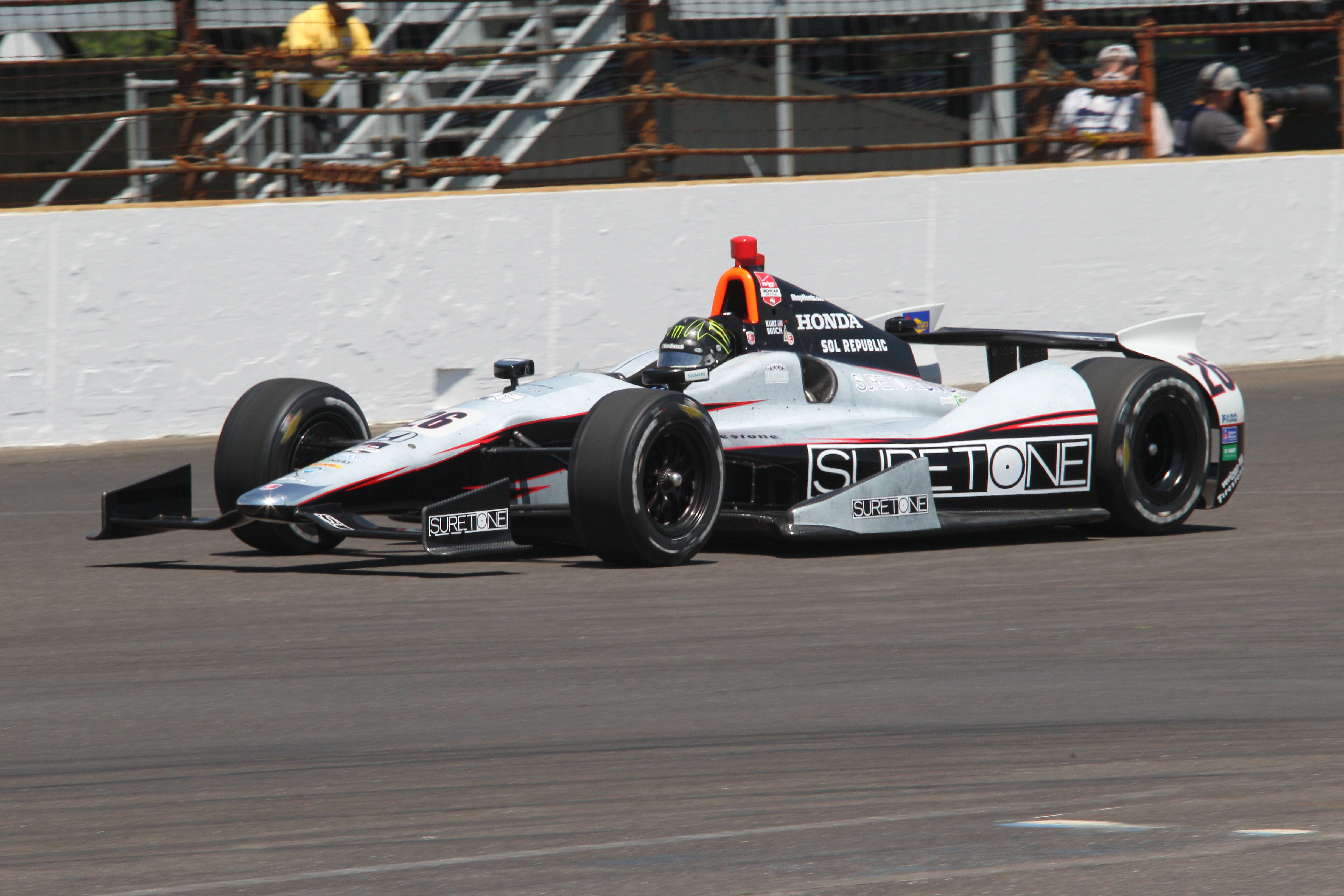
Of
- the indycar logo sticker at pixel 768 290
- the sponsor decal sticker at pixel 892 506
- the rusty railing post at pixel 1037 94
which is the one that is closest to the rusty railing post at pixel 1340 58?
the rusty railing post at pixel 1037 94

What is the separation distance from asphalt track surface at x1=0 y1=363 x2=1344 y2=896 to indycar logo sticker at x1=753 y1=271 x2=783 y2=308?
3.52 feet

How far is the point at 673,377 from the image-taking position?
6.93 meters

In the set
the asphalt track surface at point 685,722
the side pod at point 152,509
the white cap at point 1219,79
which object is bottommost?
the asphalt track surface at point 685,722

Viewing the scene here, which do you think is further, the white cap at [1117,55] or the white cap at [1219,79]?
the white cap at [1219,79]

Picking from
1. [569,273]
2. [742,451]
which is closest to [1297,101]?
[569,273]

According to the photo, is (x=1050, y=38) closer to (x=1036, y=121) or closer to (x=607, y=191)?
(x=1036, y=121)

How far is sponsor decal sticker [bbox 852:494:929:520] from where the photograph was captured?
6.91 meters

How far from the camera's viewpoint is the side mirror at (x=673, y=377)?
22.7 feet

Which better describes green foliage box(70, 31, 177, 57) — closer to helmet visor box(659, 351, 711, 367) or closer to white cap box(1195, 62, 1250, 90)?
helmet visor box(659, 351, 711, 367)

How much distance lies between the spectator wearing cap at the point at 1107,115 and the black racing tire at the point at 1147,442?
18.6 feet

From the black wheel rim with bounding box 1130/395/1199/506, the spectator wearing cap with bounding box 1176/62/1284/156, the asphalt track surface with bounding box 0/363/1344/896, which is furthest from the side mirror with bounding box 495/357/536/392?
the spectator wearing cap with bounding box 1176/62/1284/156

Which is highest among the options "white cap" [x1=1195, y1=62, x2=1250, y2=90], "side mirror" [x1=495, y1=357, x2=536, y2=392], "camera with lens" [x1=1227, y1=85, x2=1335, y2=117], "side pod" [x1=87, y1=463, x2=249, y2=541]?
"white cap" [x1=1195, y1=62, x2=1250, y2=90]

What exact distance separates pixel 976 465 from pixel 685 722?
3109 mm

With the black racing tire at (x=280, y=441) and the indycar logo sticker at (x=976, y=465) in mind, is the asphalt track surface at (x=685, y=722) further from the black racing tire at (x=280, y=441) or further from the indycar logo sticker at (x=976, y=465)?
the indycar logo sticker at (x=976, y=465)
